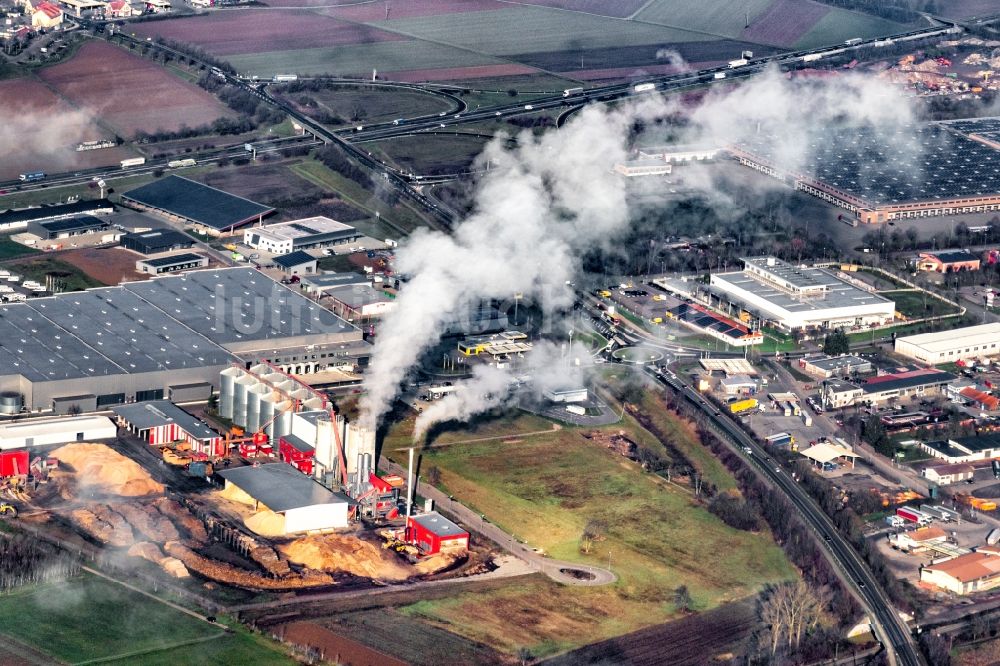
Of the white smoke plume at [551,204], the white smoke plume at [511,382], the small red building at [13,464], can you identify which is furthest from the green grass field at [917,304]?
the small red building at [13,464]

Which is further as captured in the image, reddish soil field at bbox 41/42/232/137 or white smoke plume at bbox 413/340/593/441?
reddish soil field at bbox 41/42/232/137

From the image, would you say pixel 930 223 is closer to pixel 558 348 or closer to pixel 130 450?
pixel 558 348

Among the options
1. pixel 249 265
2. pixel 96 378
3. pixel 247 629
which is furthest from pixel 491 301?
pixel 247 629

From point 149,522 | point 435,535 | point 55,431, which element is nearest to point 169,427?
point 55,431

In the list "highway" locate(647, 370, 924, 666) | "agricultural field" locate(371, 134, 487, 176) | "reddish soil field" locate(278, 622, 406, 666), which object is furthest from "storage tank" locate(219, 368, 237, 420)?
"agricultural field" locate(371, 134, 487, 176)

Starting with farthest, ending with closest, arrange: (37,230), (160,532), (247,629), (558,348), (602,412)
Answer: (37,230) → (558,348) → (602,412) → (160,532) → (247,629)

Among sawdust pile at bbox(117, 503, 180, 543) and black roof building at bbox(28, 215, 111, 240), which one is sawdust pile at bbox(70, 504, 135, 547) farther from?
black roof building at bbox(28, 215, 111, 240)
